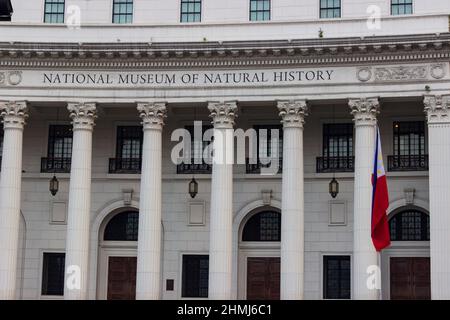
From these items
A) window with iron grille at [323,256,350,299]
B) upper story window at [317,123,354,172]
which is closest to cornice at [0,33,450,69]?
upper story window at [317,123,354,172]

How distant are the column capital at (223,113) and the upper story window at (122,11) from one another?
6874 millimetres

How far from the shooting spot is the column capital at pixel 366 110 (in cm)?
5200

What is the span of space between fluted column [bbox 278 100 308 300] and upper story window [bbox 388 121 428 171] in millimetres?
5020

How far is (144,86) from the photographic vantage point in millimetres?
54156

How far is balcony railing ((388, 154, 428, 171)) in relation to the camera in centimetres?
5475

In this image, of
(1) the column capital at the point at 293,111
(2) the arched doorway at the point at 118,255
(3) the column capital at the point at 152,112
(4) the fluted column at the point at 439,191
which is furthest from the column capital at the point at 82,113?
(4) the fluted column at the point at 439,191

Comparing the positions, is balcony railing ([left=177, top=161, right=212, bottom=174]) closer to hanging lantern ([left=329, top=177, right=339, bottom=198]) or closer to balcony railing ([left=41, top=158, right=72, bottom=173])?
balcony railing ([left=41, top=158, right=72, bottom=173])

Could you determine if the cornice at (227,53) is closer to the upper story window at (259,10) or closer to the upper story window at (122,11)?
the upper story window at (259,10)

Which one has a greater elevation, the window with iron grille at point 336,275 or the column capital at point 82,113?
the column capital at point 82,113

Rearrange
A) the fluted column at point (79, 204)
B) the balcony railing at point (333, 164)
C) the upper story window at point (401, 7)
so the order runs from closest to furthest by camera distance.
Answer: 1. the fluted column at point (79, 204)
2. the upper story window at point (401, 7)
3. the balcony railing at point (333, 164)

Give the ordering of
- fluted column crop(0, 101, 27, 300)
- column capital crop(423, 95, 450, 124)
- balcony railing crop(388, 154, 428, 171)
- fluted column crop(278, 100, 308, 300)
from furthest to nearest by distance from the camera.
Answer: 1. balcony railing crop(388, 154, 428, 171)
2. fluted column crop(0, 101, 27, 300)
3. fluted column crop(278, 100, 308, 300)
4. column capital crop(423, 95, 450, 124)

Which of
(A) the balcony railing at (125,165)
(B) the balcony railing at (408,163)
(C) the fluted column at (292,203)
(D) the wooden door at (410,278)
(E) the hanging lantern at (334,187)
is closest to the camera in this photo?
(C) the fluted column at (292,203)

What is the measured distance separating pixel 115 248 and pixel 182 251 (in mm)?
3489
